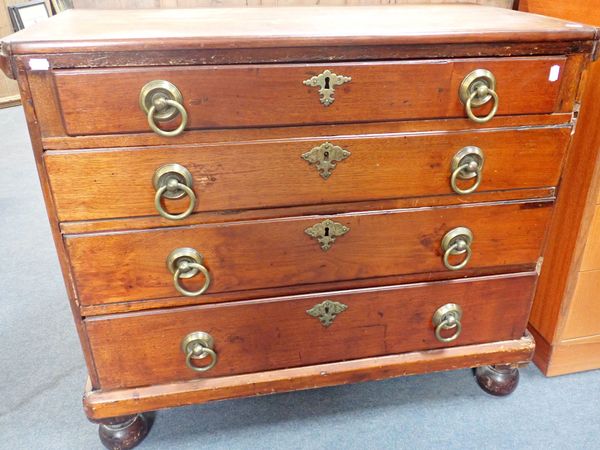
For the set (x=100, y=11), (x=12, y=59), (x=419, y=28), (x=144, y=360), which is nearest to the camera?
(x=12, y=59)

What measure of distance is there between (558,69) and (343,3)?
2.08 ft

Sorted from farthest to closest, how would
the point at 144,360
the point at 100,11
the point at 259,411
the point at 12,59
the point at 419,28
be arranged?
the point at 259,411
the point at 100,11
the point at 144,360
the point at 419,28
the point at 12,59

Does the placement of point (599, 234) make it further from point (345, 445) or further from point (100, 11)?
point (100, 11)

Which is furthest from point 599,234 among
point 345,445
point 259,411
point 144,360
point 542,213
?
point 144,360

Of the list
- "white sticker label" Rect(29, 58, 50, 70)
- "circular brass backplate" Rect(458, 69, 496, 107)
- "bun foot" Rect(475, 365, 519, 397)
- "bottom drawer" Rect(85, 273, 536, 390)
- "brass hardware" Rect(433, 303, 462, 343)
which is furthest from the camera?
"bun foot" Rect(475, 365, 519, 397)

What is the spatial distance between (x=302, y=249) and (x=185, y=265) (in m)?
0.23

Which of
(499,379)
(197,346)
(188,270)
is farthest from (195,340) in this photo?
(499,379)

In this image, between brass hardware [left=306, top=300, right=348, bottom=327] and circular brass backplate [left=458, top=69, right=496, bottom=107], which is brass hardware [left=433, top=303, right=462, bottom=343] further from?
circular brass backplate [left=458, top=69, right=496, bottom=107]

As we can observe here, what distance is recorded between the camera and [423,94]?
953mm

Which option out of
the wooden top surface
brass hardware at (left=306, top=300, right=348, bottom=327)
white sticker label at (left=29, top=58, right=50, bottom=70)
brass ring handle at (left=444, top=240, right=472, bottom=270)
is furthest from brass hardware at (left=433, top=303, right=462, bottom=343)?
white sticker label at (left=29, top=58, right=50, bottom=70)

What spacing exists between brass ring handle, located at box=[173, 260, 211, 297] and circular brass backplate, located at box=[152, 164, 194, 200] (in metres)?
0.13

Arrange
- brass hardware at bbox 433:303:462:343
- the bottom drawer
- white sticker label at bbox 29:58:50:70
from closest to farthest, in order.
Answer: white sticker label at bbox 29:58:50:70 → the bottom drawer → brass hardware at bbox 433:303:462:343

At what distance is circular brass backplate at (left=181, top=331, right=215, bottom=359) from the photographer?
42.1 inches

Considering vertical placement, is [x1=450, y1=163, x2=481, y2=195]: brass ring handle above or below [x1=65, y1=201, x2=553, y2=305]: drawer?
above
